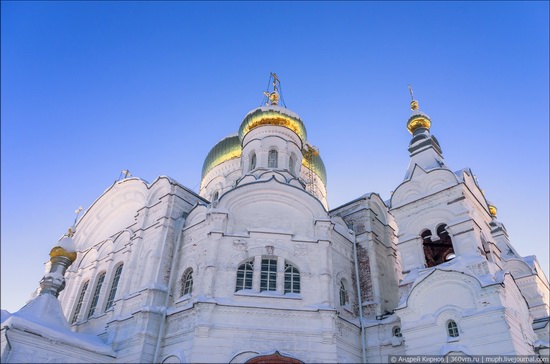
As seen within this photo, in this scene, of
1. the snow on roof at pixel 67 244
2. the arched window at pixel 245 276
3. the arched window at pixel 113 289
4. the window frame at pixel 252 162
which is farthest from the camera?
the window frame at pixel 252 162

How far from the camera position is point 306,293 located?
41.8 ft

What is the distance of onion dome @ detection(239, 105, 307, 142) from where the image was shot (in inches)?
743

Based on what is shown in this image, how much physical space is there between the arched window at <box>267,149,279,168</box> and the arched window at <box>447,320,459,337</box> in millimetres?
8958

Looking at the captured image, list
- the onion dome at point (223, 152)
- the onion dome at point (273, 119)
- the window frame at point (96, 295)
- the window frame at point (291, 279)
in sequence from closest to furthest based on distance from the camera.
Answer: the window frame at point (291, 279) → the window frame at point (96, 295) → the onion dome at point (273, 119) → the onion dome at point (223, 152)

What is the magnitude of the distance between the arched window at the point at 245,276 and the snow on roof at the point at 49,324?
414 cm

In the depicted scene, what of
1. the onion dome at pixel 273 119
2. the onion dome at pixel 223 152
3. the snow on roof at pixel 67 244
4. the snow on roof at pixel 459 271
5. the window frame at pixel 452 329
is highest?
the onion dome at pixel 223 152

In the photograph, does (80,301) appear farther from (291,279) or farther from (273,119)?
(273,119)

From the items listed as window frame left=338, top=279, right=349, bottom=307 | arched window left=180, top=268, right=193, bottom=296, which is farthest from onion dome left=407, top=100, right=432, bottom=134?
arched window left=180, top=268, right=193, bottom=296

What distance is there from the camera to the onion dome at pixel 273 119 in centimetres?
1888

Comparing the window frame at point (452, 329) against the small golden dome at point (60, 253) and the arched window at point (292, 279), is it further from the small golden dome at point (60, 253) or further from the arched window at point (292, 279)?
the small golden dome at point (60, 253)

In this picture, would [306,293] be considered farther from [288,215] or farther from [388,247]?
[388,247]

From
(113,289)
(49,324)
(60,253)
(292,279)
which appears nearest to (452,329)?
(292,279)

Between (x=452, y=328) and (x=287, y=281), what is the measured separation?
452 centimetres

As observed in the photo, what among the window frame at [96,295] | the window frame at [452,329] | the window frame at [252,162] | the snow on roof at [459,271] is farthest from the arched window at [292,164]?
the window frame at [452,329]
